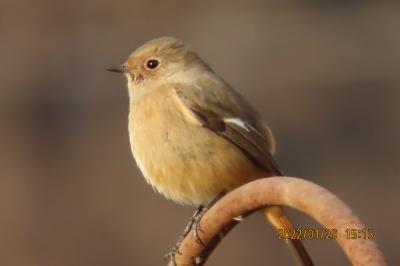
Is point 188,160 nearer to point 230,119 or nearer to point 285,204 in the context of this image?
point 230,119

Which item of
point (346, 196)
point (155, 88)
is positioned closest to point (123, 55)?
point (346, 196)

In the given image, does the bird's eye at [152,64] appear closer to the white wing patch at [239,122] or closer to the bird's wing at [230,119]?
the bird's wing at [230,119]

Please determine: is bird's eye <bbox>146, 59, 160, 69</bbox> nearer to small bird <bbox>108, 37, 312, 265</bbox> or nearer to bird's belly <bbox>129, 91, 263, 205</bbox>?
small bird <bbox>108, 37, 312, 265</bbox>

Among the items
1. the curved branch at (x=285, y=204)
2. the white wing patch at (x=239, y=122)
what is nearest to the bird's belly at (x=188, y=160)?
the white wing patch at (x=239, y=122)

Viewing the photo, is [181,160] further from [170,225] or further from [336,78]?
[336,78]

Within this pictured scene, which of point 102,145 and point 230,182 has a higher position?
point 102,145
